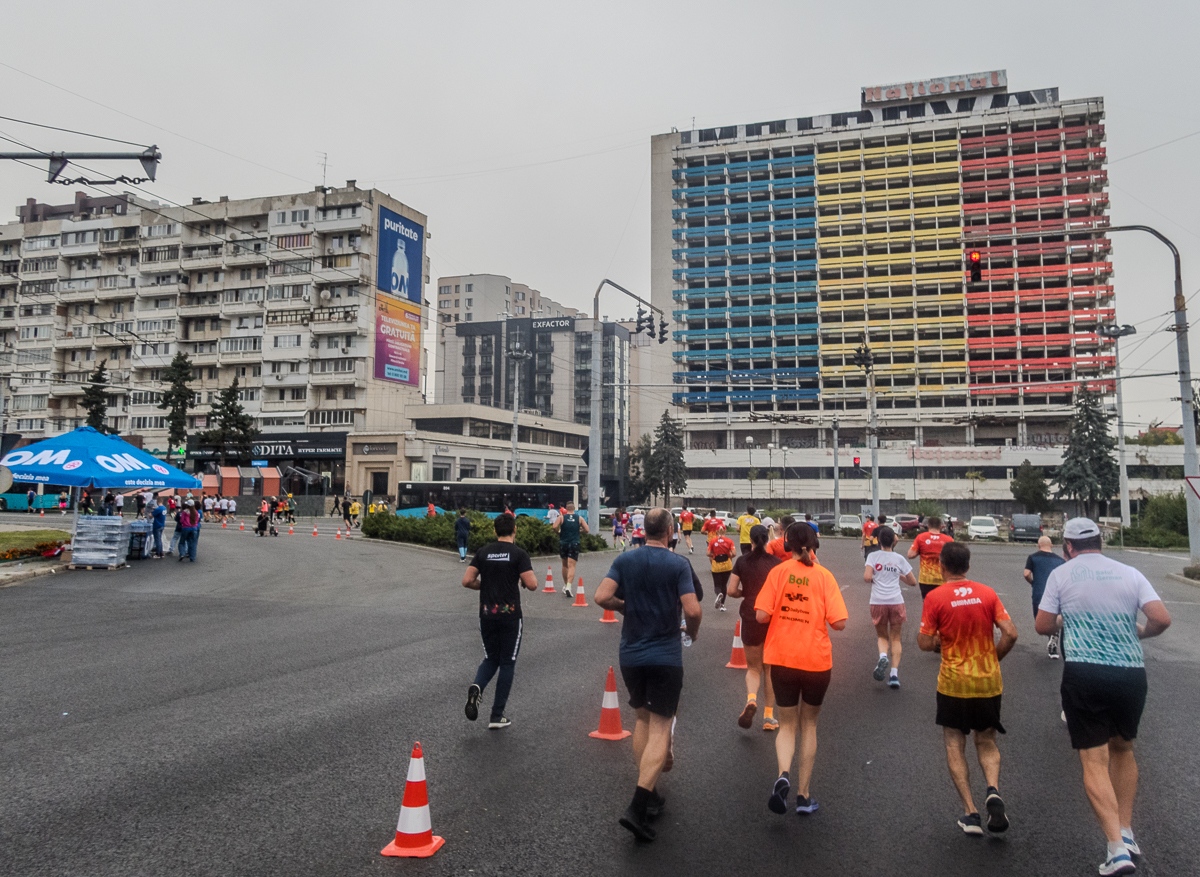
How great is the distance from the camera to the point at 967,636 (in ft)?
16.2

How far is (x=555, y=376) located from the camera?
109188 millimetres

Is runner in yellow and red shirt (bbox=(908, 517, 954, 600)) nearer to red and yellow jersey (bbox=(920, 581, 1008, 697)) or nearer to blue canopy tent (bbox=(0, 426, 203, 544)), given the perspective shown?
red and yellow jersey (bbox=(920, 581, 1008, 697))

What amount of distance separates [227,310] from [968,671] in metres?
75.4

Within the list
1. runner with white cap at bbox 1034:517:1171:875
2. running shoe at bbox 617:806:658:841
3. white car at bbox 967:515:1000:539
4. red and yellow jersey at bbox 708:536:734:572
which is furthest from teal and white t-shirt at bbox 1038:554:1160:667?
white car at bbox 967:515:1000:539

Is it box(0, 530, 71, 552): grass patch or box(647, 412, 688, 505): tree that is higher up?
box(647, 412, 688, 505): tree

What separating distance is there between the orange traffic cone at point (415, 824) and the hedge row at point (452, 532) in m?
18.6

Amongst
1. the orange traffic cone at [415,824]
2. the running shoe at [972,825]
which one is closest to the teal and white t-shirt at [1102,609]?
the running shoe at [972,825]

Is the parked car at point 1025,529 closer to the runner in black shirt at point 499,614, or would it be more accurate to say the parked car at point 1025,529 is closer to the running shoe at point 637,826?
the runner in black shirt at point 499,614

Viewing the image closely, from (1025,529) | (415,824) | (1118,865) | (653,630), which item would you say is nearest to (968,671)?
(1118,865)

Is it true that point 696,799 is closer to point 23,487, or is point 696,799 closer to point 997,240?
point 23,487

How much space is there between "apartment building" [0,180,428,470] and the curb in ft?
162

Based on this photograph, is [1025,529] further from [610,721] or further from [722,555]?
[610,721]

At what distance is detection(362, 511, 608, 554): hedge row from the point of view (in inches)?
955

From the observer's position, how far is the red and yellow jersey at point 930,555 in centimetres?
1037
